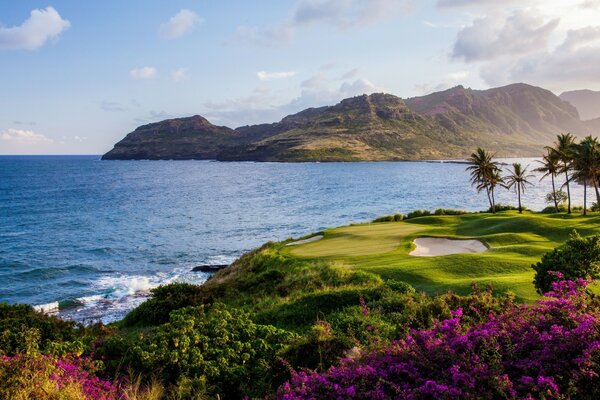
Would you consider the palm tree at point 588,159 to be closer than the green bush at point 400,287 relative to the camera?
No

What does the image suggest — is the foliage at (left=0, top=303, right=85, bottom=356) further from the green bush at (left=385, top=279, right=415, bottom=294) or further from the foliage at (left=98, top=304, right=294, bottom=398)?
the green bush at (left=385, top=279, right=415, bottom=294)

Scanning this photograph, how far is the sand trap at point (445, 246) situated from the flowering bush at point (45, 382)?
24.6 metres

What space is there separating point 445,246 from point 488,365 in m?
29.0

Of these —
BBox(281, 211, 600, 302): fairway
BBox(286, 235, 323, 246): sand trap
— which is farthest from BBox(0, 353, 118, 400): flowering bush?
BBox(286, 235, 323, 246): sand trap

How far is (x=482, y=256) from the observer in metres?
26.7

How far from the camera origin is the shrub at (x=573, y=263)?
17.0 meters

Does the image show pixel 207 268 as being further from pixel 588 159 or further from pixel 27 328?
pixel 588 159

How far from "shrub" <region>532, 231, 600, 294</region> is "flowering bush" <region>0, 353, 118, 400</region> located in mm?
15011

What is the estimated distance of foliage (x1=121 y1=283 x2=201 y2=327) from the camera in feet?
78.2

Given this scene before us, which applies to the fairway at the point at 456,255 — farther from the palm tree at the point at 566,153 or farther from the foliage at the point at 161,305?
the palm tree at the point at 566,153

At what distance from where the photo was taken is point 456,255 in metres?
27.3

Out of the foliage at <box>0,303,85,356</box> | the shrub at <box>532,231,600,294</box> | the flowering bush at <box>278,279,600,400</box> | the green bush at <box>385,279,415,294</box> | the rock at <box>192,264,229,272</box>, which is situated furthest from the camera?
the rock at <box>192,264,229,272</box>

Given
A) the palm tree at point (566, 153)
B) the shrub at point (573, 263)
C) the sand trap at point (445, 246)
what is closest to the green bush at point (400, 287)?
the shrub at point (573, 263)

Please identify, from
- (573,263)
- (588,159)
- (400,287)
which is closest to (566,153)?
(588,159)
